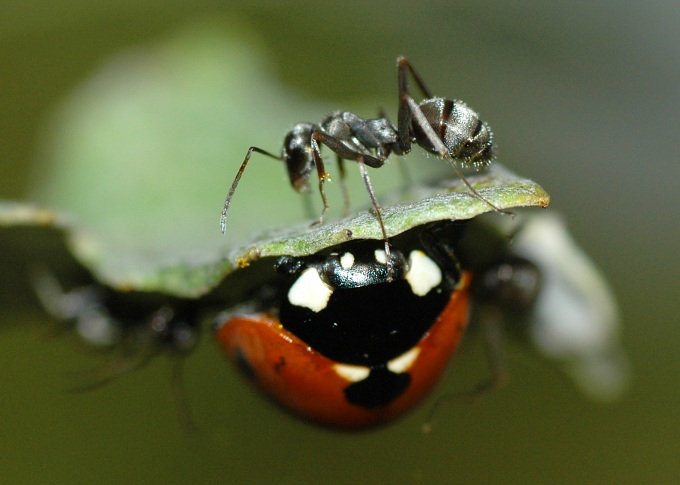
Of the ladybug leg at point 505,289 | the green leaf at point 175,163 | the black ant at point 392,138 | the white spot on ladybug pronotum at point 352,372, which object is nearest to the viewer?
the white spot on ladybug pronotum at point 352,372

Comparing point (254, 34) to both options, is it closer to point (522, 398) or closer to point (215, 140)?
point (215, 140)

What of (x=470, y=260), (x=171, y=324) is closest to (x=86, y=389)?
(x=171, y=324)

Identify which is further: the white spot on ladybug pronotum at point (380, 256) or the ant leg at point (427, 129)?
the ant leg at point (427, 129)

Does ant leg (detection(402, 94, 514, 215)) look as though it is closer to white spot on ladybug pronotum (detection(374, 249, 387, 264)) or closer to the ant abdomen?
the ant abdomen

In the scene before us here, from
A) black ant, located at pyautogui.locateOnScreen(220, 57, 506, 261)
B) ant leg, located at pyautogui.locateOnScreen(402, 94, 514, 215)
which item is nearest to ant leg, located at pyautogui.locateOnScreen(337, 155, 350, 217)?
black ant, located at pyautogui.locateOnScreen(220, 57, 506, 261)

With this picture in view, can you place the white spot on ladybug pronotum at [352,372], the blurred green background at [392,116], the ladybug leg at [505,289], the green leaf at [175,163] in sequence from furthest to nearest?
the blurred green background at [392,116]
the ladybug leg at [505,289]
the green leaf at [175,163]
the white spot on ladybug pronotum at [352,372]

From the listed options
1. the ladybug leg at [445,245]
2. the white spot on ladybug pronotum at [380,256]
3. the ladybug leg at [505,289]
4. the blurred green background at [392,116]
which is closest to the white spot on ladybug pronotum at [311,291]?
the white spot on ladybug pronotum at [380,256]

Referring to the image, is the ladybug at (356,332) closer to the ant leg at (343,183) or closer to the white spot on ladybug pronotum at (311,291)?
the white spot on ladybug pronotum at (311,291)
